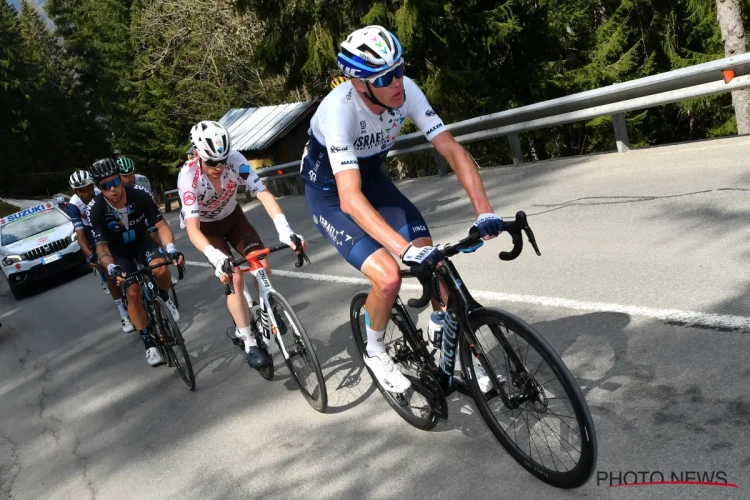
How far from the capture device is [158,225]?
7695mm

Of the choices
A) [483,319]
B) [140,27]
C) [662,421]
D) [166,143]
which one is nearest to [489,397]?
[483,319]

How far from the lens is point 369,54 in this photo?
3924 millimetres

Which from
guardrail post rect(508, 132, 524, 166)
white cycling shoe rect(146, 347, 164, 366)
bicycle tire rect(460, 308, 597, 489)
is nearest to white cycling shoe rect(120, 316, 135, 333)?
white cycling shoe rect(146, 347, 164, 366)

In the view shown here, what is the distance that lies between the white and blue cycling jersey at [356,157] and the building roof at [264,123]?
26.1m

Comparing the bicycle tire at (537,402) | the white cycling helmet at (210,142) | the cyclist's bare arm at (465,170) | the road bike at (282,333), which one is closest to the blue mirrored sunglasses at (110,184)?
the white cycling helmet at (210,142)

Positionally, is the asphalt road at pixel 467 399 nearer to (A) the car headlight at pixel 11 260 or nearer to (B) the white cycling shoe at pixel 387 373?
(B) the white cycling shoe at pixel 387 373

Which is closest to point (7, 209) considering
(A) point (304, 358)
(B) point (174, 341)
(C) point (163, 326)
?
(C) point (163, 326)

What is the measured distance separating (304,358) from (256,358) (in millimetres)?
688

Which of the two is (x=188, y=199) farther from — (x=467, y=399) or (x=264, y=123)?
(x=264, y=123)

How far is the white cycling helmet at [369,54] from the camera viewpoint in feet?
12.9

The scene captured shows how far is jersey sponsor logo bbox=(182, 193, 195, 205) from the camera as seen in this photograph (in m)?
6.00

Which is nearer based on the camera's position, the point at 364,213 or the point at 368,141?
the point at 364,213

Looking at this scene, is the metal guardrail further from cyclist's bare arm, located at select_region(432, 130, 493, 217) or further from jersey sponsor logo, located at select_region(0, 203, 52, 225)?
jersey sponsor logo, located at select_region(0, 203, 52, 225)

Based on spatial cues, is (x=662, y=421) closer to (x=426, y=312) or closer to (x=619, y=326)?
(x=619, y=326)
